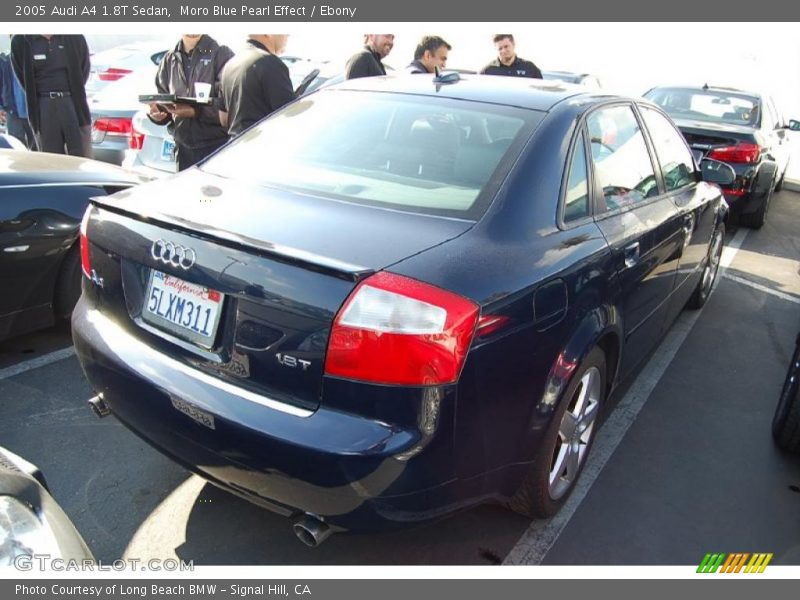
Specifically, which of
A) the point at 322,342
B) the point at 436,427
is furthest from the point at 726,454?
the point at 322,342

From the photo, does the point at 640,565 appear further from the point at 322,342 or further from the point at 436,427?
the point at 322,342

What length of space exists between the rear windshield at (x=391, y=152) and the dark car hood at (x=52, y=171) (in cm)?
133

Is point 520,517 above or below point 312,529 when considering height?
below

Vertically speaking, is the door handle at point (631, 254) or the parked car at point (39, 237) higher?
the door handle at point (631, 254)

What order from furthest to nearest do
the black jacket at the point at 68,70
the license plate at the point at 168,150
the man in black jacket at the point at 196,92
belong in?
the black jacket at the point at 68,70, the license plate at the point at 168,150, the man in black jacket at the point at 196,92

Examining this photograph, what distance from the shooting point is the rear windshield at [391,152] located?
7.75 feet

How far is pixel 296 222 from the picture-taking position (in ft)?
6.94

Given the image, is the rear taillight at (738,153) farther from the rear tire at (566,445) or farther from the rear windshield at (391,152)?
the rear windshield at (391,152)

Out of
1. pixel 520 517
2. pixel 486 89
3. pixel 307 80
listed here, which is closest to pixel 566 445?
pixel 520 517

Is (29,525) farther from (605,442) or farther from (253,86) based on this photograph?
(253,86)

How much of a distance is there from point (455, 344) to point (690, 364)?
2896mm

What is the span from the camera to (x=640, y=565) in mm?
2469

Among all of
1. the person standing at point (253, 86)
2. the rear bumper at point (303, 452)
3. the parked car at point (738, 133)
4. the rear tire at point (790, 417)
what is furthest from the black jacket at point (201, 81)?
the parked car at point (738, 133)

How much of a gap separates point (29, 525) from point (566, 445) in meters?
1.86
